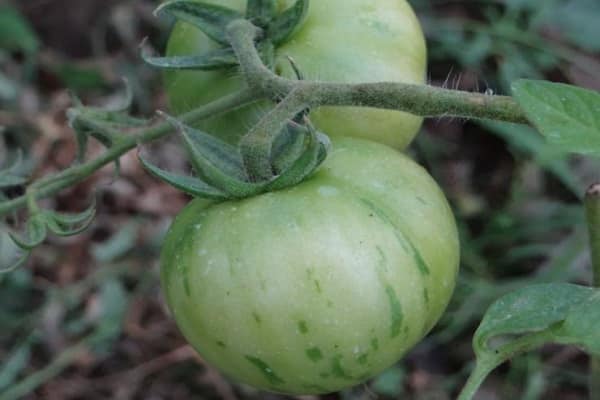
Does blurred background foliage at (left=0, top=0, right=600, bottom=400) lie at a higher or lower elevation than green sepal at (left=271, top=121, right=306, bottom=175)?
lower

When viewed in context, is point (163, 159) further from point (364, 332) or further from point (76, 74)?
point (364, 332)

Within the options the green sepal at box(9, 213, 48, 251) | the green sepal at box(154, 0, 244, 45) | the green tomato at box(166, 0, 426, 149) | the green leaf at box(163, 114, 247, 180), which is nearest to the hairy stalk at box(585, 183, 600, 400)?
the green tomato at box(166, 0, 426, 149)

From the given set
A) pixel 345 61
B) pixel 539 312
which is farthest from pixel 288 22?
pixel 539 312

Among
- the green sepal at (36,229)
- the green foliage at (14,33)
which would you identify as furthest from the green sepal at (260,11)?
the green foliage at (14,33)

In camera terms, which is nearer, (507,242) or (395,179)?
(395,179)

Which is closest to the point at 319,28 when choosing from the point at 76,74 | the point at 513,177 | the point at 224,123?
the point at 224,123

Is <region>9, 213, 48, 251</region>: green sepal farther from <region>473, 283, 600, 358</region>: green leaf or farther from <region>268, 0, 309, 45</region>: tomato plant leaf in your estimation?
<region>473, 283, 600, 358</region>: green leaf
